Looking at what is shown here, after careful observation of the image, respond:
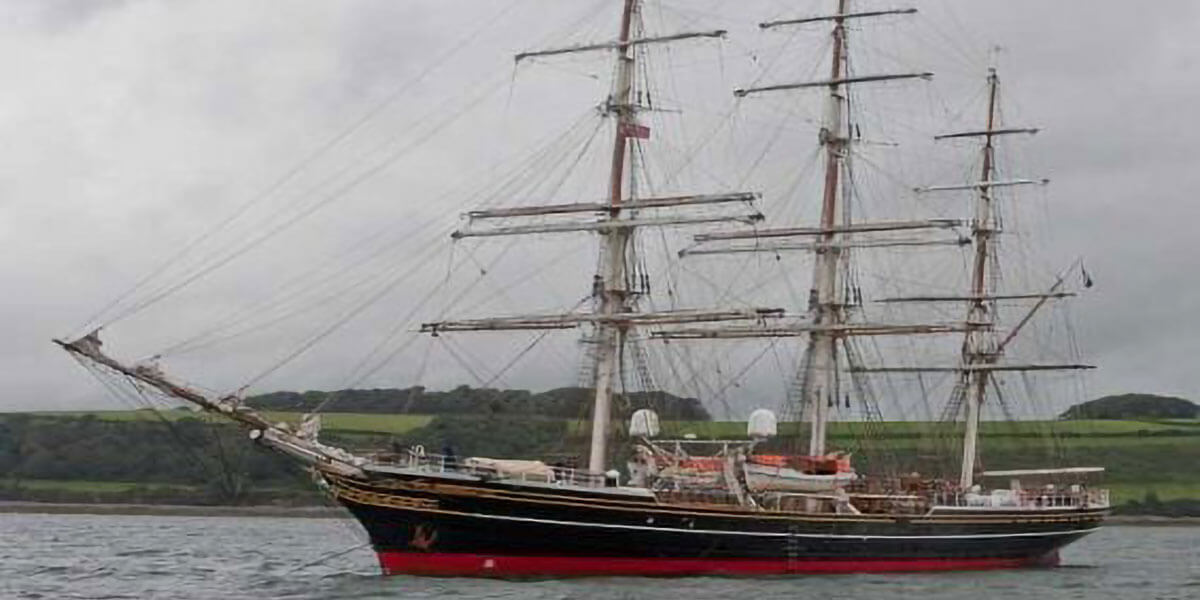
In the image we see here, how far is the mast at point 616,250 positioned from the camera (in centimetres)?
7169

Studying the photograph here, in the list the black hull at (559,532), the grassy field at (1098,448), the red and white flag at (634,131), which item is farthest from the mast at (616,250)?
the grassy field at (1098,448)

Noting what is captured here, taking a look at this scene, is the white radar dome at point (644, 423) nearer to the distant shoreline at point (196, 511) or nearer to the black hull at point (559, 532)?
the black hull at point (559, 532)

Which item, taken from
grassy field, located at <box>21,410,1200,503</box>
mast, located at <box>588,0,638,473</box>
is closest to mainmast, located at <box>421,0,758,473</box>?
mast, located at <box>588,0,638,473</box>

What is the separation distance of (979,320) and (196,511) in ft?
272

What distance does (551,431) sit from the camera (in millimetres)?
96375

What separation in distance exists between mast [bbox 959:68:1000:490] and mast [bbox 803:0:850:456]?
10329 mm

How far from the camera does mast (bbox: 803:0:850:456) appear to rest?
8456cm

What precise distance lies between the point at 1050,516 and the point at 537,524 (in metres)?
33.7

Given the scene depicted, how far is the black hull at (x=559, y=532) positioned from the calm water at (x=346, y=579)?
1.25 m

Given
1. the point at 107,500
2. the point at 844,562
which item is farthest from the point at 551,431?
the point at 107,500

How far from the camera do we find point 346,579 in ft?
215

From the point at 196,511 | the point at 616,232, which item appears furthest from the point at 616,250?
the point at 196,511

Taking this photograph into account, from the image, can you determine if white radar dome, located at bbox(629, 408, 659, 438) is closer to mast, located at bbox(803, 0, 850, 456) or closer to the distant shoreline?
mast, located at bbox(803, 0, 850, 456)

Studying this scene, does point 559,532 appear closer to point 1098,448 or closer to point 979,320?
point 979,320
